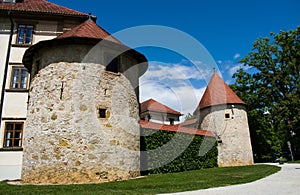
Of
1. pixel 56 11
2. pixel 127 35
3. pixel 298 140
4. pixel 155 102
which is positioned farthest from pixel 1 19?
pixel 298 140

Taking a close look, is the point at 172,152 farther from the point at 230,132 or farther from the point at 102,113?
the point at 230,132

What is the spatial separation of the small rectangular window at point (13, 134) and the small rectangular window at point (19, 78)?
226 centimetres

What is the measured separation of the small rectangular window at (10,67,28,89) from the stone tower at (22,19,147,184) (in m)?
3.75

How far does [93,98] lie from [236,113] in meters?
15.3

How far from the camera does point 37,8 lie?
15.3 meters

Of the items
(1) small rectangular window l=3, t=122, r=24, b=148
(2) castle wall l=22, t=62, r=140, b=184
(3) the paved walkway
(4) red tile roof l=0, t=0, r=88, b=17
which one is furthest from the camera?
(4) red tile roof l=0, t=0, r=88, b=17

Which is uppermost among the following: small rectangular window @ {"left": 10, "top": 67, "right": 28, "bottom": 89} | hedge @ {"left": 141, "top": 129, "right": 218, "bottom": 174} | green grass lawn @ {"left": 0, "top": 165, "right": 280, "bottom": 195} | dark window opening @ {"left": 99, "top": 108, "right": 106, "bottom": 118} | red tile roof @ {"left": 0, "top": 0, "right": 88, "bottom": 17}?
red tile roof @ {"left": 0, "top": 0, "right": 88, "bottom": 17}

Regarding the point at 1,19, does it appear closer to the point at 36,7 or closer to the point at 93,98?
the point at 36,7

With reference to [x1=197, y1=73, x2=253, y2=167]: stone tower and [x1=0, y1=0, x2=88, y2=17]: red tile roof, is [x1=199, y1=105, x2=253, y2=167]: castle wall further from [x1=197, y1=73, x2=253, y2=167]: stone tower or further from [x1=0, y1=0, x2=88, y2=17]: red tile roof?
[x1=0, y1=0, x2=88, y2=17]: red tile roof

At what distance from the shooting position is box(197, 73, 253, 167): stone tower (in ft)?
66.3

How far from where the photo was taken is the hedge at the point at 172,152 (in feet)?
43.3

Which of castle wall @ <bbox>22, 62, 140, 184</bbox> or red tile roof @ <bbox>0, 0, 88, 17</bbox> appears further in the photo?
red tile roof @ <bbox>0, 0, 88, 17</bbox>

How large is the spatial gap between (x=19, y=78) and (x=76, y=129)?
704cm

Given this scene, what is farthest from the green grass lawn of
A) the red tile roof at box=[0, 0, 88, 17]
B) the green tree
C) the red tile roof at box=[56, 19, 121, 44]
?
the green tree
